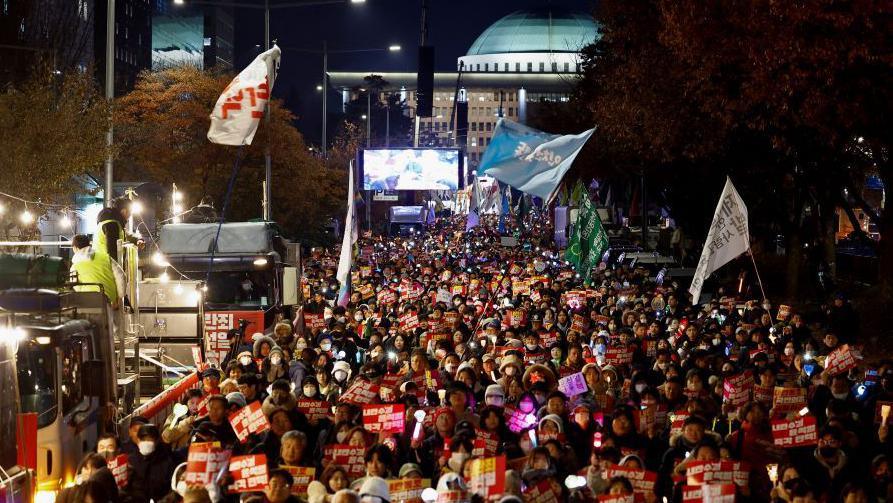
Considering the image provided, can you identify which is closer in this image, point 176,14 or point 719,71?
point 719,71

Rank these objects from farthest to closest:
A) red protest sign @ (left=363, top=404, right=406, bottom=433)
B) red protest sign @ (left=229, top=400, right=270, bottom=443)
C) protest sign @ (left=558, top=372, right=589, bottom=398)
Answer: protest sign @ (left=558, top=372, right=589, bottom=398)
red protest sign @ (left=363, top=404, right=406, bottom=433)
red protest sign @ (left=229, top=400, right=270, bottom=443)

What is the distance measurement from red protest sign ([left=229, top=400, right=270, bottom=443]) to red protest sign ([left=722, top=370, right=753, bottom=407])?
170 inches

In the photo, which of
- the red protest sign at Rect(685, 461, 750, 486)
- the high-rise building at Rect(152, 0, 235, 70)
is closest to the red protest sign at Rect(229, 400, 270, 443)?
the red protest sign at Rect(685, 461, 750, 486)

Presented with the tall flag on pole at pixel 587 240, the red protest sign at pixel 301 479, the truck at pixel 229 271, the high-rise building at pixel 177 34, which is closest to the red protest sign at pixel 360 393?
the red protest sign at pixel 301 479

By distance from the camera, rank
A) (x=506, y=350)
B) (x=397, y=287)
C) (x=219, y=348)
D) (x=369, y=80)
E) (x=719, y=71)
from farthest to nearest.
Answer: (x=369, y=80) → (x=397, y=287) → (x=719, y=71) → (x=219, y=348) → (x=506, y=350)

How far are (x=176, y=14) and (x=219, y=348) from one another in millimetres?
110021

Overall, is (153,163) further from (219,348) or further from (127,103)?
(219,348)

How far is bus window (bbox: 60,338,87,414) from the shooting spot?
9.64 metres

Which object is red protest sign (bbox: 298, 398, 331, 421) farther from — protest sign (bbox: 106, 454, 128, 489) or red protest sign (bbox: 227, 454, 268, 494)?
red protest sign (bbox: 227, 454, 268, 494)

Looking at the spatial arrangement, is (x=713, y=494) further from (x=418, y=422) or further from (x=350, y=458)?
(x=418, y=422)

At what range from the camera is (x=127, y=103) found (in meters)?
48.0

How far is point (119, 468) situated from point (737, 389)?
5675mm

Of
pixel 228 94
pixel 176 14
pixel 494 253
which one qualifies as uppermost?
pixel 176 14

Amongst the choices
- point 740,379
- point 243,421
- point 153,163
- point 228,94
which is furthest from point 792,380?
point 153,163
